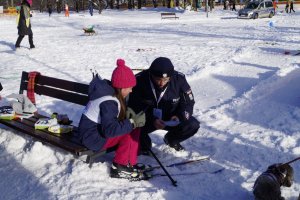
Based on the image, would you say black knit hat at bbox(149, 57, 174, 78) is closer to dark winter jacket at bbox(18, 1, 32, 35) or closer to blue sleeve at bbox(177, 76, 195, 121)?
blue sleeve at bbox(177, 76, 195, 121)

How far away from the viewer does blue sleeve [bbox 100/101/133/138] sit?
153 inches

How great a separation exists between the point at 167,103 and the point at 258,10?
2912 centimetres

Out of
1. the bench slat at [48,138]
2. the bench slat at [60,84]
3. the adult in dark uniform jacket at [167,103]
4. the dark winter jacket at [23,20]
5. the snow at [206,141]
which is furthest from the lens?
the dark winter jacket at [23,20]

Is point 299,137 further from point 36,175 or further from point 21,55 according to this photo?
point 21,55

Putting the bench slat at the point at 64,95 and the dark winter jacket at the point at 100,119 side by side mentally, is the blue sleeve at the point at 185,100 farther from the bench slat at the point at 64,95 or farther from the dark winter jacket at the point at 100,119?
the bench slat at the point at 64,95

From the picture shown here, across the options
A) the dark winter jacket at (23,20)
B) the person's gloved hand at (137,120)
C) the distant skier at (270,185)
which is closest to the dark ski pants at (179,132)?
the person's gloved hand at (137,120)

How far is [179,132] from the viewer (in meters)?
4.73

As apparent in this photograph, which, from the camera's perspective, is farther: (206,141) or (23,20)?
(23,20)

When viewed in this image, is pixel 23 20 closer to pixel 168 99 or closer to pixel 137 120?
pixel 168 99

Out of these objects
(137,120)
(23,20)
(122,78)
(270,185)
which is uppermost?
(23,20)

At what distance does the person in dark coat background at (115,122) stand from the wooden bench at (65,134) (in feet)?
0.49

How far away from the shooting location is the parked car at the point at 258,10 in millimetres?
31375

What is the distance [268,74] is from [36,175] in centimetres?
643

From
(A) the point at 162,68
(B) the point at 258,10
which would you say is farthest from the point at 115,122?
(B) the point at 258,10
